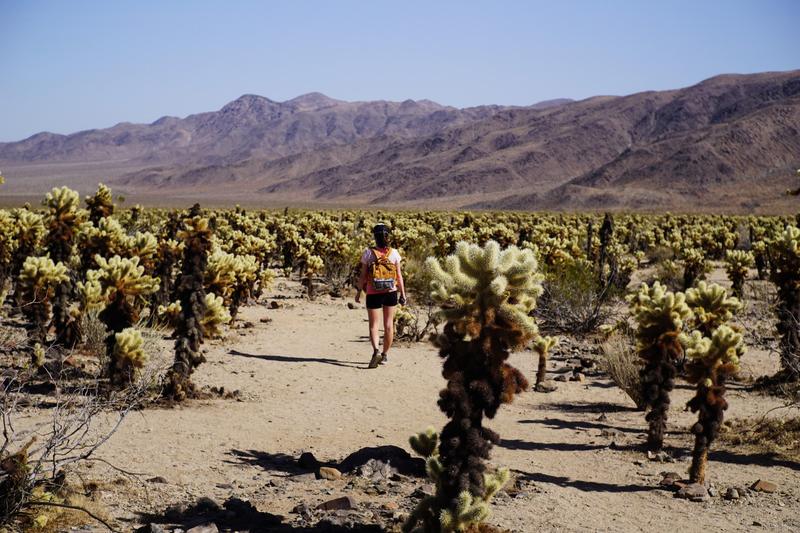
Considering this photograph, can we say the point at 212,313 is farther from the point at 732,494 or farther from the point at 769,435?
the point at 769,435

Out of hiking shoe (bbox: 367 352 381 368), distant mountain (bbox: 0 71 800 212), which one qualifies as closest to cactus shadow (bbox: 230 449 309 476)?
hiking shoe (bbox: 367 352 381 368)

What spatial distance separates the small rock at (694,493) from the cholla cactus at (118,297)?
18.2 feet

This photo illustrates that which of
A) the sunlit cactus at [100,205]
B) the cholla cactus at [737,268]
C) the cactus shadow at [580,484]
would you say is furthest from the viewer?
the cholla cactus at [737,268]

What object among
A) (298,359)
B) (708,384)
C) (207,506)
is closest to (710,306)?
(708,384)

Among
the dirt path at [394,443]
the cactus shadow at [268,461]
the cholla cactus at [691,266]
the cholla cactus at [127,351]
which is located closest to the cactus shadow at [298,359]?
the dirt path at [394,443]

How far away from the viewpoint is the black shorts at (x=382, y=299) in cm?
992

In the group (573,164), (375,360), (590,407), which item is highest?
(573,164)

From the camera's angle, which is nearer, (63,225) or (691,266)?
(63,225)

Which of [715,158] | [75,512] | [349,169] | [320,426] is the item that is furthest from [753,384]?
[349,169]

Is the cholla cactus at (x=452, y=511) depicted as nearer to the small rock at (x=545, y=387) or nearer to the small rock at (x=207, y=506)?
the small rock at (x=207, y=506)

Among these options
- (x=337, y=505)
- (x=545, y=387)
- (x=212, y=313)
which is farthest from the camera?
(x=545, y=387)

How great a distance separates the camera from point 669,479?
238 inches

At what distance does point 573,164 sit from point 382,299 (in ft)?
348

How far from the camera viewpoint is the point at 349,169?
134375 millimetres
